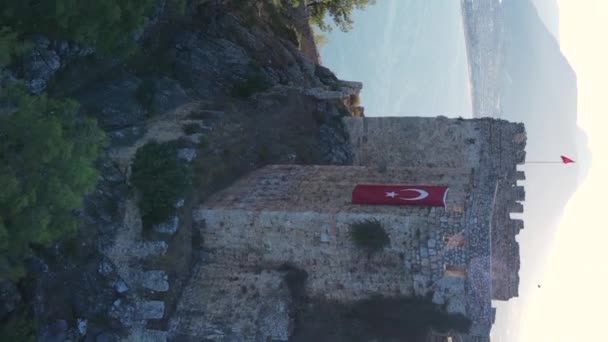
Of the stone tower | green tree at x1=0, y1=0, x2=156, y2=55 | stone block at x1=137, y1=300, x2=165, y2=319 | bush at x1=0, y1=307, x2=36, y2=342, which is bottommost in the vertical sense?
bush at x1=0, y1=307, x2=36, y2=342

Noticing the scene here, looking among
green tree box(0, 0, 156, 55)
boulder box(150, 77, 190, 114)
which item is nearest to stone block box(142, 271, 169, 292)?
boulder box(150, 77, 190, 114)

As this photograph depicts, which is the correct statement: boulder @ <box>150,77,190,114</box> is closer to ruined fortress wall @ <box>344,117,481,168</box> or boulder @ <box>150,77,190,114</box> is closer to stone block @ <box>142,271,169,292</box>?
stone block @ <box>142,271,169,292</box>

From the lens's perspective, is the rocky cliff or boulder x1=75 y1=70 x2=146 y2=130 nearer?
the rocky cliff

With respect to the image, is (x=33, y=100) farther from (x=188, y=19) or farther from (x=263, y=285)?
(x=188, y=19)

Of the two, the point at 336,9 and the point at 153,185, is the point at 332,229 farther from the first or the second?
the point at 336,9

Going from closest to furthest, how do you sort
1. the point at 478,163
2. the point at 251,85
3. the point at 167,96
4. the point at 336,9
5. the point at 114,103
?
the point at 114,103, the point at 478,163, the point at 167,96, the point at 251,85, the point at 336,9

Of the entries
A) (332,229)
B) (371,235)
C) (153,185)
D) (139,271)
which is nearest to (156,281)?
(139,271)

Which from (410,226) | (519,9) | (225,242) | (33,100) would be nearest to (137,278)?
(225,242)

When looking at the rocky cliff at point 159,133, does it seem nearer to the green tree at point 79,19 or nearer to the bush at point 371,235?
the green tree at point 79,19
